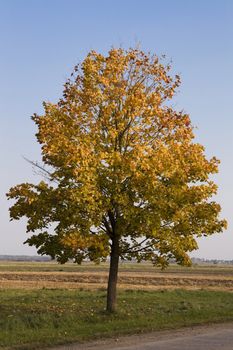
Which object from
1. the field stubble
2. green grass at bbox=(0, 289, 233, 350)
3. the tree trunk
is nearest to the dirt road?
green grass at bbox=(0, 289, 233, 350)

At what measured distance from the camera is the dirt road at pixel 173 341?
14258 millimetres

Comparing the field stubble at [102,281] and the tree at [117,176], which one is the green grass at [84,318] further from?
the field stubble at [102,281]

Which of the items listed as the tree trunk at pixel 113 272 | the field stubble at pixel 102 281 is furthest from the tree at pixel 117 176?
the field stubble at pixel 102 281

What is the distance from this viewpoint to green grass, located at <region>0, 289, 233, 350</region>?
16.1 metres

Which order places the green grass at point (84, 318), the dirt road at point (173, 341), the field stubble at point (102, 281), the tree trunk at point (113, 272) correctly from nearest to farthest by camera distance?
the dirt road at point (173, 341) → the green grass at point (84, 318) → the tree trunk at point (113, 272) → the field stubble at point (102, 281)

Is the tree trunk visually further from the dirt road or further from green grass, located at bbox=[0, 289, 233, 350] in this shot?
the dirt road

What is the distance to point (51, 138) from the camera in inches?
803

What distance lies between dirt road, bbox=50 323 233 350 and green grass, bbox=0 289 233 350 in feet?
2.71

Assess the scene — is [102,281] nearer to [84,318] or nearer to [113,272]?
[113,272]

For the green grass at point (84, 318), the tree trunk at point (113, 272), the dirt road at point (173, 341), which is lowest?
the dirt road at point (173, 341)

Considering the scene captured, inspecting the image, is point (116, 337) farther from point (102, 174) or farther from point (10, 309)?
point (10, 309)

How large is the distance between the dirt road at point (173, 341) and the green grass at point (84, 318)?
83cm

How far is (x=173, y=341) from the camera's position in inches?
603

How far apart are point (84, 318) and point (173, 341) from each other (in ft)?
17.1
